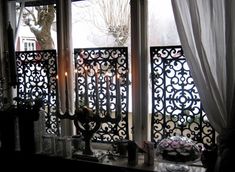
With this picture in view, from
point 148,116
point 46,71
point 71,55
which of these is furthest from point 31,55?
point 148,116

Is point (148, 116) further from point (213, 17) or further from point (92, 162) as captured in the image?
point (213, 17)

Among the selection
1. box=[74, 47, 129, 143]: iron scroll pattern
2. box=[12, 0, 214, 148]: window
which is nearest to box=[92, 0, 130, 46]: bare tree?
box=[12, 0, 214, 148]: window

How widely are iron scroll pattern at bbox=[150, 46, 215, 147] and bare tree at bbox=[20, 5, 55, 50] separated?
0.89 meters

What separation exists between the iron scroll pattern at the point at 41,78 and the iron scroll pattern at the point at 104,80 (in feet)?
0.80

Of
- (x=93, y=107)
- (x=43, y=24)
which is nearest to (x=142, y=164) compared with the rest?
(x=93, y=107)

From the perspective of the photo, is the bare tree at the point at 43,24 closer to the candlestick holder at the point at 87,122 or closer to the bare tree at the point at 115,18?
the bare tree at the point at 115,18

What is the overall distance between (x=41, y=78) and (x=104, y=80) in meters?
0.56

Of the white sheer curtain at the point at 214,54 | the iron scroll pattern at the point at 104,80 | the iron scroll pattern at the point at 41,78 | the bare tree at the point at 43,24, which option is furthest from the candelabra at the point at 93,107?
the white sheer curtain at the point at 214,54

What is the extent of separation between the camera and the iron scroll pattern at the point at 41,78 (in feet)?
7.69

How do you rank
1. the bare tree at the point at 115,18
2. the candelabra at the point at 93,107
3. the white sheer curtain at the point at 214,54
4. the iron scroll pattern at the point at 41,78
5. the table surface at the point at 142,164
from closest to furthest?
the white sheer curtain at the point at 214,54 < the table surface at the point at 142,164 < the candelabra at the point at 93,107 < the bare tree at the point at 115,18 < the iron scroll pattern at the point at 41,78

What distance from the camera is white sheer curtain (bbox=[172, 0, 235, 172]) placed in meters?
1.59

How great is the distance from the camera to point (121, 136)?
2189mm

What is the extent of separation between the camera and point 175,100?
1967 millimetres

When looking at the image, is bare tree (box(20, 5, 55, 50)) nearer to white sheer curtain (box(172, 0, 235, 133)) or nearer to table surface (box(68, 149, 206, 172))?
table surface (box(68, 149, 206, 172))
